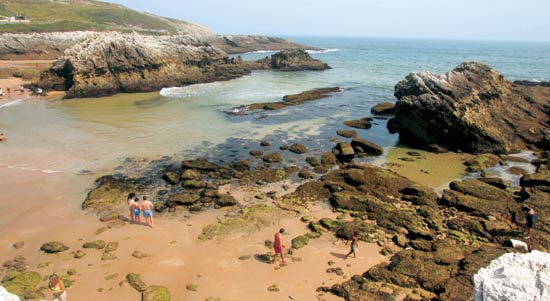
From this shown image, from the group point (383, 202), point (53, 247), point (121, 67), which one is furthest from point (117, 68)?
point (383, 202)

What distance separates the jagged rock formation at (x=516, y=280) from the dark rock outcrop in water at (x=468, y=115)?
21278mm

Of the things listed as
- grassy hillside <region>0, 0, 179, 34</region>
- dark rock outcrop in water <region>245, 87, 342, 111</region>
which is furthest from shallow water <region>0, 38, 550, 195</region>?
grassy hillside <region>0, 0, 179, 34</region>

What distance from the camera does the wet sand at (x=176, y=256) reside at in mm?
12703

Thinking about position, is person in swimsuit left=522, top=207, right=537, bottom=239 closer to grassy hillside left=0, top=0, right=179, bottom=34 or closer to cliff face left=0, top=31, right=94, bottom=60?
cliff face left=0, top=31, right=94, bottom=60

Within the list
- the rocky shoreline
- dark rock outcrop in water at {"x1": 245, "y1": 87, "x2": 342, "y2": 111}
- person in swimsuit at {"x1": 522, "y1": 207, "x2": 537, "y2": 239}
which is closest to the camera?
the rocky shoreline

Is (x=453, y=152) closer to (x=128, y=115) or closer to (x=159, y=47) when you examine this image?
(x=128, y=115)

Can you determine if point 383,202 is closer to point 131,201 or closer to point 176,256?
point 176,256

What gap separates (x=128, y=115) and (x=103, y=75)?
16710 millimetres

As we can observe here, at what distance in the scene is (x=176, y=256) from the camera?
576 inches

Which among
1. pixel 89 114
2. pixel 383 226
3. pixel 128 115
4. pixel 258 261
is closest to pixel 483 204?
pixel 383 226

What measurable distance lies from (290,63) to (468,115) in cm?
5504

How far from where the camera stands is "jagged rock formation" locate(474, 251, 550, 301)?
6820 mm

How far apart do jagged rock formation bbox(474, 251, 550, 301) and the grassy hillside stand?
94416 millimetres

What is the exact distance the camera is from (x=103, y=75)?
162 ft
